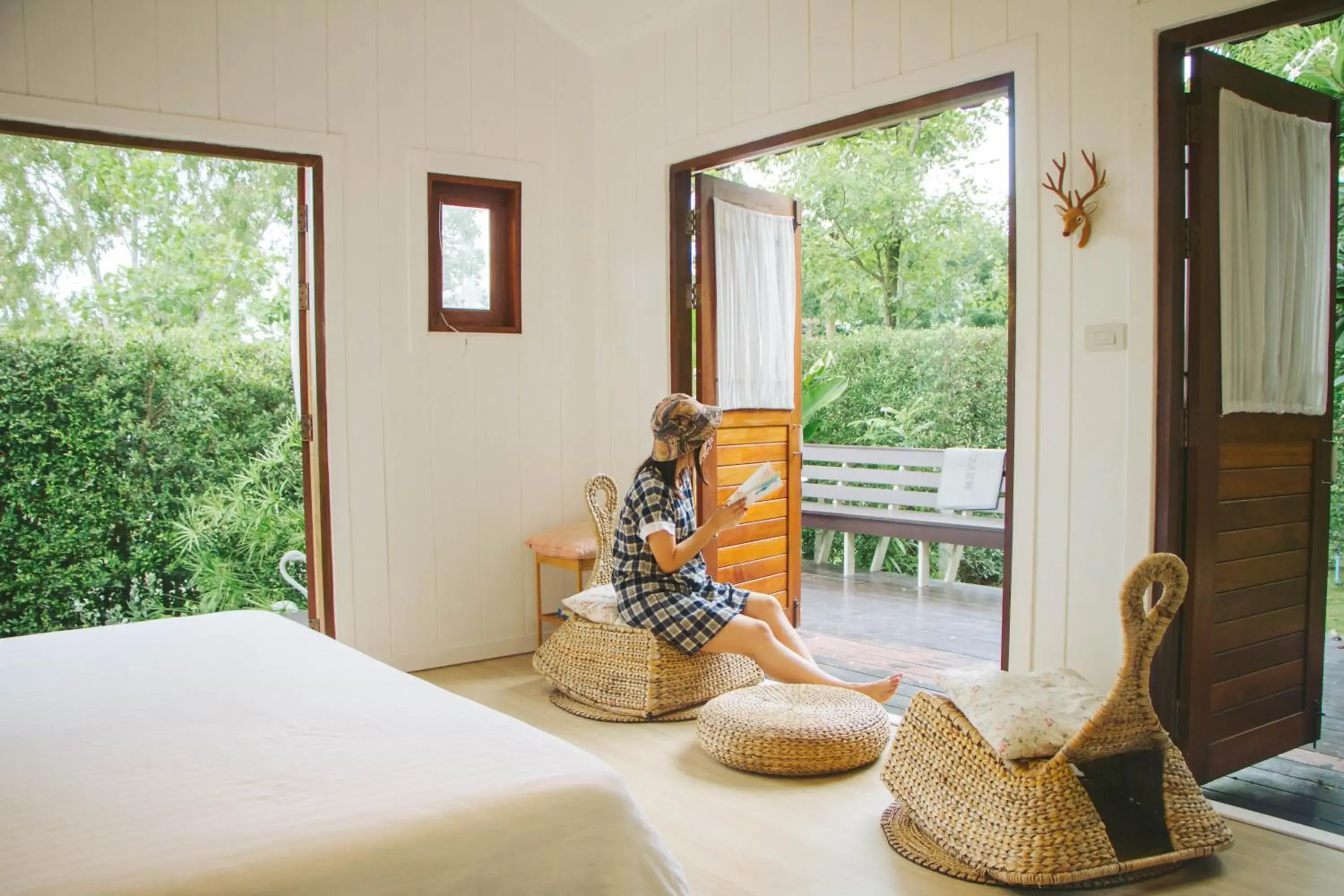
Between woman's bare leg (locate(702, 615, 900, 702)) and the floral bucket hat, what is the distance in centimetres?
64

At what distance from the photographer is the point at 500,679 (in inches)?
172

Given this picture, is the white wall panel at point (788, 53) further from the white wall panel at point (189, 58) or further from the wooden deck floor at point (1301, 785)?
the wooden deck floor at point (1301, 785)

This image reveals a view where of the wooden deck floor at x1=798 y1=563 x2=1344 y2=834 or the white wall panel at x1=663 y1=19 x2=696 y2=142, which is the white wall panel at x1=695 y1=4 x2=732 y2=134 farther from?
the wooden deck floor at x1=798 y1=563 x2=1344 y2=834

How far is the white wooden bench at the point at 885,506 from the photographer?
6336 millimetres

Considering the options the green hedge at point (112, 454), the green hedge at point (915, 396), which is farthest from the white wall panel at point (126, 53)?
the green hedge at point (915, 396)

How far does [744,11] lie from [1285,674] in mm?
3242

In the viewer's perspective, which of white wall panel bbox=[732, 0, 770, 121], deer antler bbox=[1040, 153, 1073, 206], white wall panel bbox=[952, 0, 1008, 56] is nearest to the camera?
deer antler bbox=[1040, 153, 1073, 206]

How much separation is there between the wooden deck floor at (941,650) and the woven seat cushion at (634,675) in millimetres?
733

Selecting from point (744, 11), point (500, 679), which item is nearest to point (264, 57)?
point (744, 11)

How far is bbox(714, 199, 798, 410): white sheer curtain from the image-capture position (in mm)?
4637

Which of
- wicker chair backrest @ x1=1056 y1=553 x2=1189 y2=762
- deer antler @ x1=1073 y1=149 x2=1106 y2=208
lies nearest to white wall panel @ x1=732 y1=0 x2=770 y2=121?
deer antler @ x1=1073 y1=149 x2=1106 y2=208

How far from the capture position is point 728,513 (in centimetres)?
348

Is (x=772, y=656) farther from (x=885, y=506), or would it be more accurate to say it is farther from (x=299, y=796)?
(x=885, y=506)

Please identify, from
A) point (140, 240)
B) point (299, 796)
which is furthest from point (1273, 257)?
point (140, 240)
